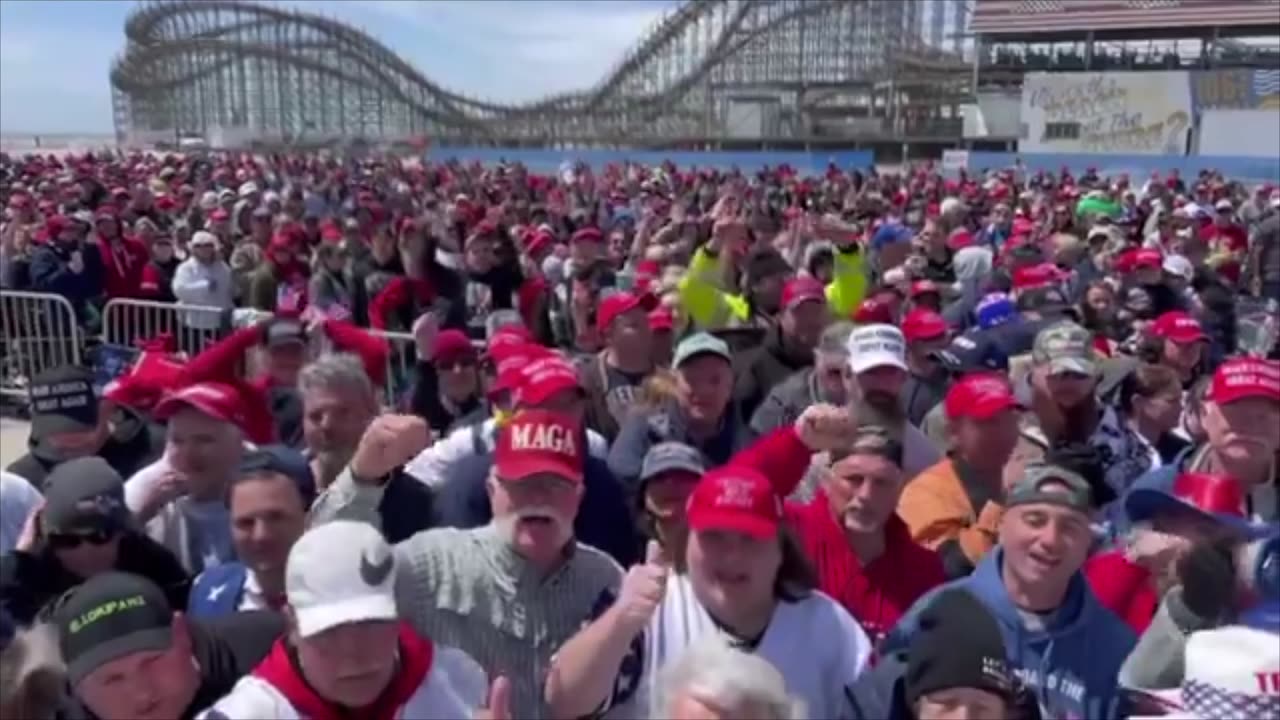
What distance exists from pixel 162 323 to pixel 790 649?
8393 mm

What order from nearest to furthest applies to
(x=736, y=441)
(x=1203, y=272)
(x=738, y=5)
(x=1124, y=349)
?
1. (x=736, y=441)
2. (x=1124, y=349)
3. (x=1203, y=272)
4. (x=738, y=5)

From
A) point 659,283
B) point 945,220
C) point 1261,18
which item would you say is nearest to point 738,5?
point 1261,18

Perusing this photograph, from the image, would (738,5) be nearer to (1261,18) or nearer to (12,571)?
(1261,18)

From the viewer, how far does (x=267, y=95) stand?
75.6m

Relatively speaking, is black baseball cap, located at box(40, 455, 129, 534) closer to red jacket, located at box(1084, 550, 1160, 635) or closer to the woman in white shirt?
the woman in white shirt

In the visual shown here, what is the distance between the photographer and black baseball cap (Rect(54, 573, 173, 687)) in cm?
260

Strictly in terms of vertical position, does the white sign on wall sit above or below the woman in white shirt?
above

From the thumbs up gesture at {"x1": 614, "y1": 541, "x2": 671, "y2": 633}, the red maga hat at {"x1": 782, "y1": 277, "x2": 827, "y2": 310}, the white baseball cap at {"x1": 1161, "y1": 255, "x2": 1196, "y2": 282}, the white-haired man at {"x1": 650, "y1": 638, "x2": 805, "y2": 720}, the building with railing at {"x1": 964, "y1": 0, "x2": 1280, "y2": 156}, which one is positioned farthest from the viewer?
the building with railing at {"x1": 964, "y1": 0, "x2": 1280, "y2": 156}

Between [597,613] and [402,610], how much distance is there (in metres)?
0.45

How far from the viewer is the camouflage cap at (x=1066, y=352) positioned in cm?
521

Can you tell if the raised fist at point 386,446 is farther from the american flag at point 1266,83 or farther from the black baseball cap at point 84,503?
the american flag at point 1266,83

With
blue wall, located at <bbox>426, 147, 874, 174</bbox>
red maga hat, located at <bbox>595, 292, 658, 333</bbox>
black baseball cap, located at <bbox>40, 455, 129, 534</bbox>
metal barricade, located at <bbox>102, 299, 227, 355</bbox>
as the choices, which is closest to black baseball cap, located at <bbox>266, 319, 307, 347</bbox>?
red maga hat, located at <bbox>595, 292, 658, 333</bbox>

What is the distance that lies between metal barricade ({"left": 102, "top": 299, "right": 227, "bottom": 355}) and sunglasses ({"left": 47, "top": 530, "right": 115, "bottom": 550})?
6.64 meters

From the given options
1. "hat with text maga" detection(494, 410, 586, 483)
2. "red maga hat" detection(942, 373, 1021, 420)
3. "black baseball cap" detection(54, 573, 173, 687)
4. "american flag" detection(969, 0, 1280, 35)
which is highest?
"american flag" detection(969, 0, 1280, 35)
